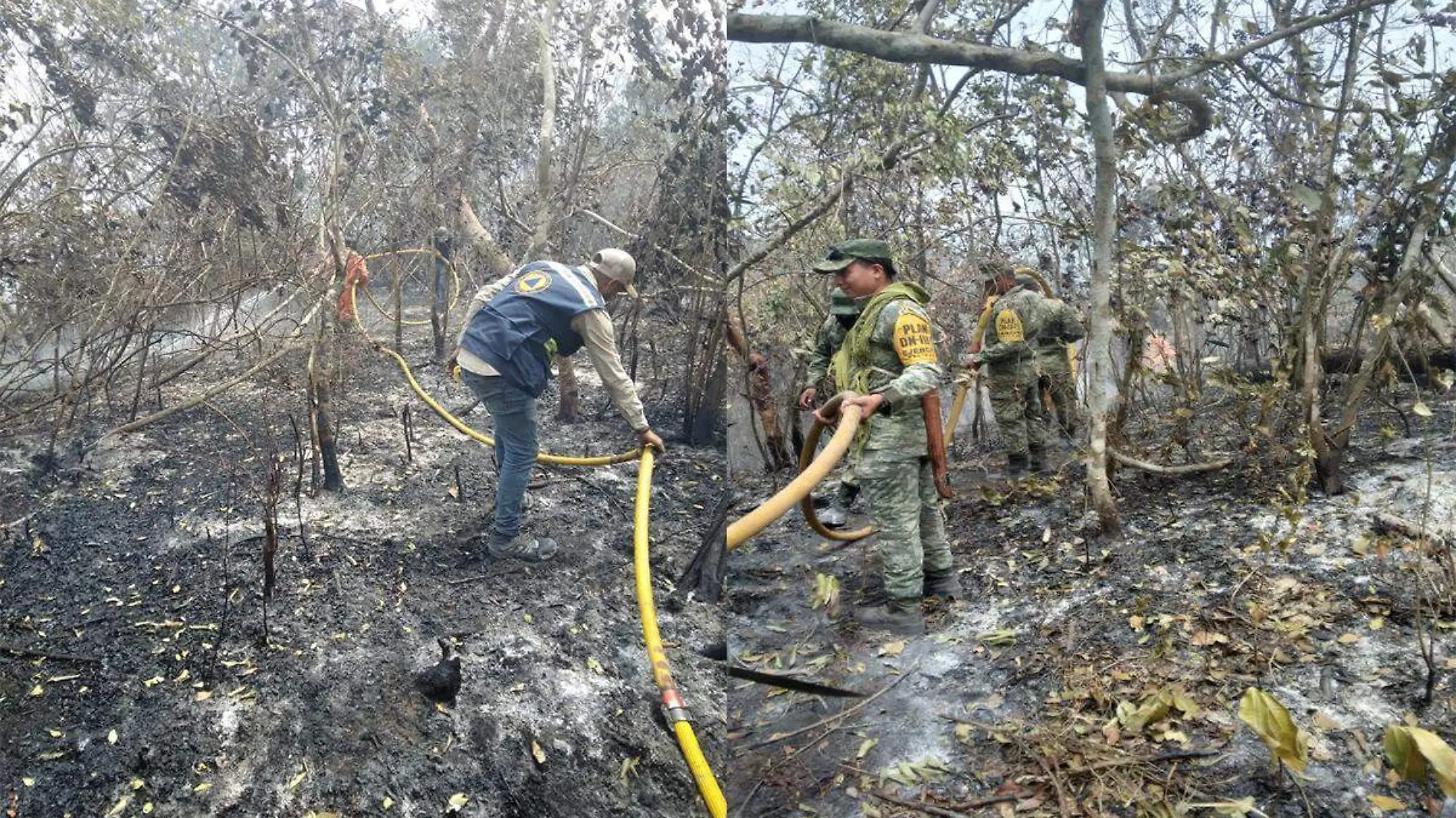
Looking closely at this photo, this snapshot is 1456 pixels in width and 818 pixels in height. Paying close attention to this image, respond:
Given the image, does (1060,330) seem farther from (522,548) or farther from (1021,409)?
(522,548)

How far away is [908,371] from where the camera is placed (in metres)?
2.18

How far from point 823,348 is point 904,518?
0.51m

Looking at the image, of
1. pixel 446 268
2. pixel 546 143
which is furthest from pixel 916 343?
pixel 446 268

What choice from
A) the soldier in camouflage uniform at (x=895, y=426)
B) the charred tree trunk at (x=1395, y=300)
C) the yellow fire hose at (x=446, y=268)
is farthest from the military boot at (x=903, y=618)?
the yellow fire hose at (x=446, y=268)

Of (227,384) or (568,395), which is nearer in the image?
(227,384)

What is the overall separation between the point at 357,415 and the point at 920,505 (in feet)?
4.79

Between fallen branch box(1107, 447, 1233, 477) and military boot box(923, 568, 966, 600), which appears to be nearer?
military boot box(923, 568, 966, 600)

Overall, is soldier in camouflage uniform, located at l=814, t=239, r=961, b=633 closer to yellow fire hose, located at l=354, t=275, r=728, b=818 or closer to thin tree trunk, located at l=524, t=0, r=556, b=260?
A: yellow fire hose, located at l=354, t=275, r=728, b=818

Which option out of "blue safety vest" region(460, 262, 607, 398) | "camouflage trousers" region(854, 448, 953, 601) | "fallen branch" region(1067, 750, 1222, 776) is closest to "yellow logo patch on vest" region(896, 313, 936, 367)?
"camouflage trousers" region(854, 448, 953, 601)

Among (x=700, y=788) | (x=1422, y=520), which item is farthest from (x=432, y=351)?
(x=1422, y=520)

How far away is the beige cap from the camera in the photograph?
1.72 meters

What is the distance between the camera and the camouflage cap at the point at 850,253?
6.14 ft

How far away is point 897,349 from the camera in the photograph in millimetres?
2219

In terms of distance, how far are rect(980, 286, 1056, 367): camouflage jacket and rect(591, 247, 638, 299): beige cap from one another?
2.85ft
